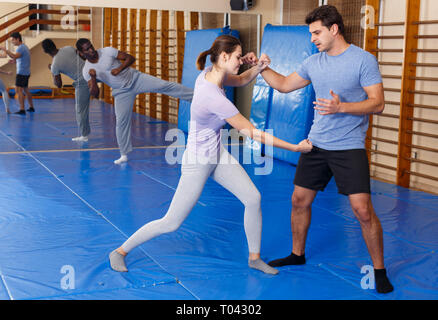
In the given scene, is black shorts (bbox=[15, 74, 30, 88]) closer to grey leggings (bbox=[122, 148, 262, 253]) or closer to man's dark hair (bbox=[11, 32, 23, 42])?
man's dark hair (bbox=[11, 32, 23, 42])

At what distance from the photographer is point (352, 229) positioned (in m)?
4.24

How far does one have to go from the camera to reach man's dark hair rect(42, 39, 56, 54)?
25.6 ft

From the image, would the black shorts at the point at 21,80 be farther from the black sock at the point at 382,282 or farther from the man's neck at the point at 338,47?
the black sock at the point at 382,282

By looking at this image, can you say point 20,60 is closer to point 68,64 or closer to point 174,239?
point 68,64

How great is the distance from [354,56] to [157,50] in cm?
634

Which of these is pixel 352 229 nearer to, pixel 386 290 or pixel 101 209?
pixel 386 290

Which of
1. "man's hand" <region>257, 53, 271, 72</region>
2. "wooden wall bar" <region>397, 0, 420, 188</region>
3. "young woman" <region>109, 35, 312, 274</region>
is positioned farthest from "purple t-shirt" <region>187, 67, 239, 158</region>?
"wooden wall bar" <region>397, 0, 420, 188</region>

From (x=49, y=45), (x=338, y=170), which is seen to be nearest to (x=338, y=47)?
(x=338, y=170)

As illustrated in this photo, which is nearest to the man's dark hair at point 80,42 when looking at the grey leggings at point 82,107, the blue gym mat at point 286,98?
the grey leggings at point 82,107

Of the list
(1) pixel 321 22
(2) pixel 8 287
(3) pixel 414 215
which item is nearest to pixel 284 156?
(3) pixel 414 215

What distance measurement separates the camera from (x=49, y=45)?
25.7 ft

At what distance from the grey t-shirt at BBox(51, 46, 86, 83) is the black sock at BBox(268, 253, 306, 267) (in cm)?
526

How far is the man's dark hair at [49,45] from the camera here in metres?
7.80

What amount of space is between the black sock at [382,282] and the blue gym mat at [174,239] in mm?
34
